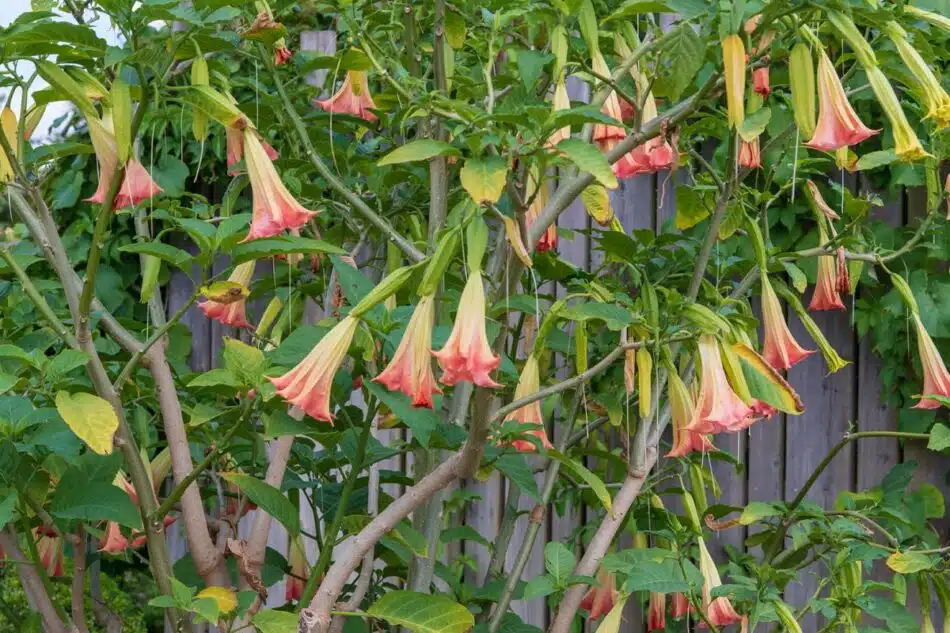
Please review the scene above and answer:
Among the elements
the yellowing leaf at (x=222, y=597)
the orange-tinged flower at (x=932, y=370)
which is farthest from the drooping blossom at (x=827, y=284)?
the yellowing leaf at (x=222, y=597)

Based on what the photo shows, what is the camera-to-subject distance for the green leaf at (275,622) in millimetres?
1553

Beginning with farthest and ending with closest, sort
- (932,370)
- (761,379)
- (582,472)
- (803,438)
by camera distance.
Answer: (803,438) → (932,370) → (582,472) → (761,379)

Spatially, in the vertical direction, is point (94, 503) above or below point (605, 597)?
above

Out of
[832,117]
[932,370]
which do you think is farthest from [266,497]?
[932,370]

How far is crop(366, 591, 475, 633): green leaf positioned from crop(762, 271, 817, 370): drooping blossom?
0.68 m

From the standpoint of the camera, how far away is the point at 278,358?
150 centimetres

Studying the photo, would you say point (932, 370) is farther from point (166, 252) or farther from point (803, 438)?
point (166, 252)

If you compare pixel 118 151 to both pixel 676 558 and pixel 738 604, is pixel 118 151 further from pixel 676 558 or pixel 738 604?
pixel 738 604

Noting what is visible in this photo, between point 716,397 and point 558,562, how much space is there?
530 millimetres

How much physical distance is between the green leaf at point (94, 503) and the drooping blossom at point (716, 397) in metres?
0.80

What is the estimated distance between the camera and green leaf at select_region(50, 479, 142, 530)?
63.2 inches

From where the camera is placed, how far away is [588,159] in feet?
4.27

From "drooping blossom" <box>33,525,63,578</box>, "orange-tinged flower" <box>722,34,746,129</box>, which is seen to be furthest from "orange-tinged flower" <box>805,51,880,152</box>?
"drooping blossom" <box>33,525,63,578</box>

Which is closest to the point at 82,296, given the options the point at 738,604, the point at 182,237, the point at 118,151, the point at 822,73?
the point at 118,151
